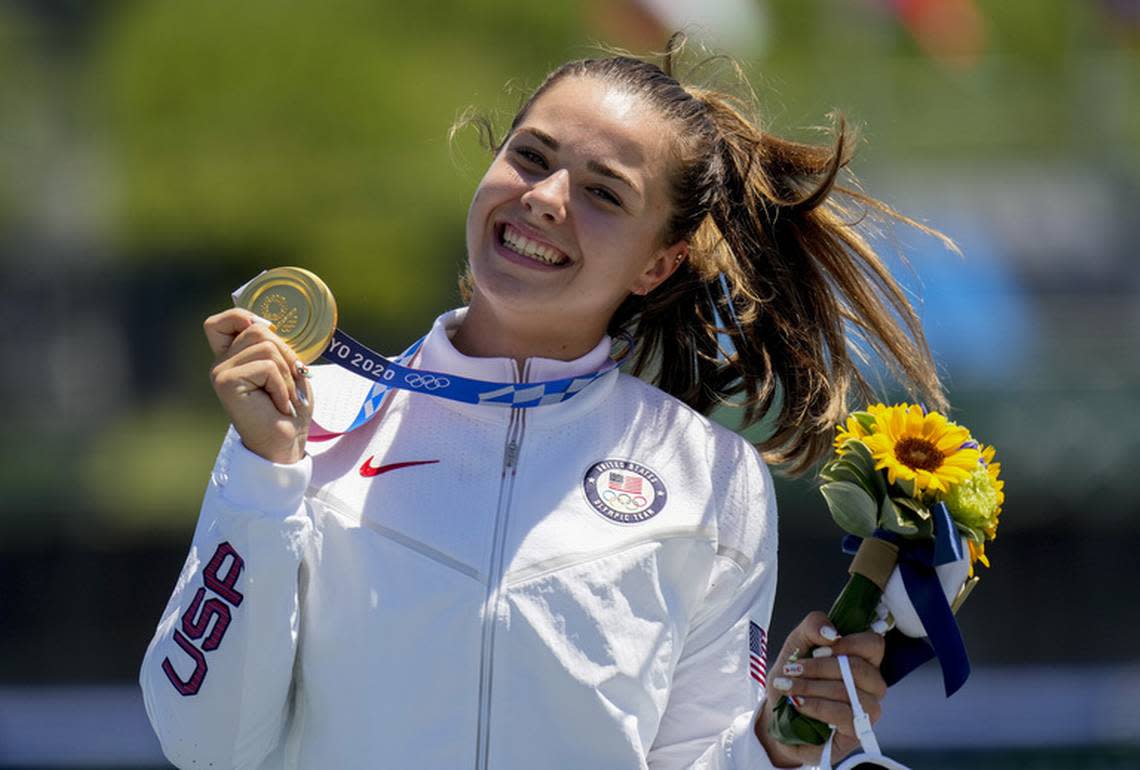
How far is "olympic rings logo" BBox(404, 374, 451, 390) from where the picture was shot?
2312 mm

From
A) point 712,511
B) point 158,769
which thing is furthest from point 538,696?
point 158,769

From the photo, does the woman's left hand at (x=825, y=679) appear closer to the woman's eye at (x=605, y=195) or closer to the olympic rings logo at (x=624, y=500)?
the olympic rings logo at (x=624, y=500)

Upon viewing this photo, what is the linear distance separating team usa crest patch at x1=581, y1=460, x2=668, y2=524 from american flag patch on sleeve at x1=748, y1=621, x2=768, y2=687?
0.74 ft

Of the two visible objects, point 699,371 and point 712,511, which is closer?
point 712,511

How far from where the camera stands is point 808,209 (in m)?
2.78

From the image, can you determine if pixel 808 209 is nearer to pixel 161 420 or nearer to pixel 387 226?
pixel 161 420

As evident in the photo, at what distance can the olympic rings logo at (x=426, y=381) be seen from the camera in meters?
2.31

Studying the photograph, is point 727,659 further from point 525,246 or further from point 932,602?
point 525,246

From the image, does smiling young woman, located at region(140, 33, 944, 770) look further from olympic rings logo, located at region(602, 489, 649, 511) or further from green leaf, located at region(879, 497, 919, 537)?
green leaf, located at region(879, 497, 919, 537)

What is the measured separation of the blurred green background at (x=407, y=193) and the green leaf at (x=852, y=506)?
23.9ft

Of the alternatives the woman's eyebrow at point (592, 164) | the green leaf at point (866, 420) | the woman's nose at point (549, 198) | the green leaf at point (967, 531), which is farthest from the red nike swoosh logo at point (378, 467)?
the green leaf at point (967, 531)

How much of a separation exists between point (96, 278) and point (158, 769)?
8073mm

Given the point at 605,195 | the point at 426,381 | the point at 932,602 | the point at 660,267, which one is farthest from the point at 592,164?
the point at 932,602

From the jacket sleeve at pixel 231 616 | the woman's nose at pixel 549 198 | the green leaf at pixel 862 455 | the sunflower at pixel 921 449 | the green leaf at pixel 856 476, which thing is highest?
the woman's nose at pixel 549 198
